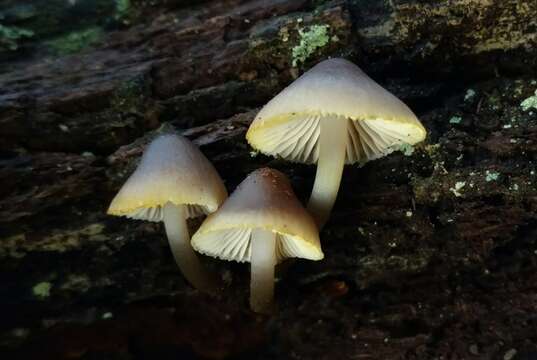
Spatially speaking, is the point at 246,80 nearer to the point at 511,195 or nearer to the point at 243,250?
the point at 243,250

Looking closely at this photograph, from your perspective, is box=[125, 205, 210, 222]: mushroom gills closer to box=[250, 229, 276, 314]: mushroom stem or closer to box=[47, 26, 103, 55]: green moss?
box=[250, 229, 276, 314]: mushroom stem

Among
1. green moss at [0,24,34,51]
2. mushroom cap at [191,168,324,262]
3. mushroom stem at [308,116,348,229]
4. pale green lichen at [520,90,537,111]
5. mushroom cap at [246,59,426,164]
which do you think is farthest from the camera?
green moss at [0,24,34,51]

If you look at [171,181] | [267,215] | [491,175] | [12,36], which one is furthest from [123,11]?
[491,175]

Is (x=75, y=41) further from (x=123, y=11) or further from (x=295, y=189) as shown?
(x=295, y=189)

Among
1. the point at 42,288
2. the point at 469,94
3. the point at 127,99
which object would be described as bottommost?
the point at 42,288

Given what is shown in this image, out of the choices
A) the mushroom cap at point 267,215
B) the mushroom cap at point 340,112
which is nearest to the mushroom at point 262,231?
the mushroom cap at point 267,215

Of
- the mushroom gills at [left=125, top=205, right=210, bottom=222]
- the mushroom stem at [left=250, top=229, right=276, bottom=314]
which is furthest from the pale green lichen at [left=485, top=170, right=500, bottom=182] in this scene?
the mushroom gills at [left=125, top=205, right=210, bottom=222]
